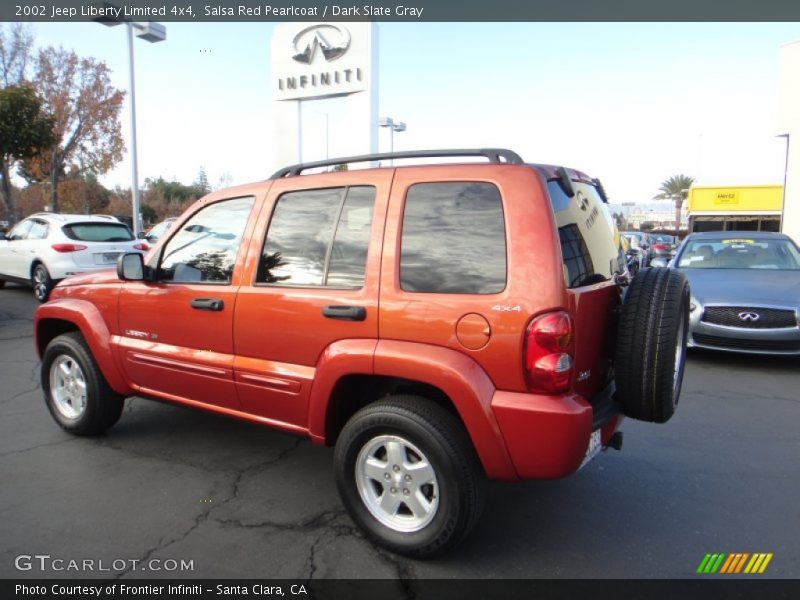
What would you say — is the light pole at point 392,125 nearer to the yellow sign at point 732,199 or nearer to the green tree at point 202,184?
the yellow sign at point 732,199

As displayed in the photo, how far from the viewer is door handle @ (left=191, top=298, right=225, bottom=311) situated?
339cm

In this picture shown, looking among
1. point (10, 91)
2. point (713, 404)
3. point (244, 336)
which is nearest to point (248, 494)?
point (244, 336)

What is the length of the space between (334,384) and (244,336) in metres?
0.72

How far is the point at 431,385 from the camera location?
2.74 metres

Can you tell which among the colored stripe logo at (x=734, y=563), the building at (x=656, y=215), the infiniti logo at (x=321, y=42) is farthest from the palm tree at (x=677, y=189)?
the colored stripe logo at (x=734, y=563)

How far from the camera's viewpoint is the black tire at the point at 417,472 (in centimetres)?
259

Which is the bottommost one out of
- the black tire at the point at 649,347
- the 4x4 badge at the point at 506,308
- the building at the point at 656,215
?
the black tire at the point at 649,347

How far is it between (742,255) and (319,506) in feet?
22.6

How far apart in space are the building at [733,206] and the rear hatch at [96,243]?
23197mm

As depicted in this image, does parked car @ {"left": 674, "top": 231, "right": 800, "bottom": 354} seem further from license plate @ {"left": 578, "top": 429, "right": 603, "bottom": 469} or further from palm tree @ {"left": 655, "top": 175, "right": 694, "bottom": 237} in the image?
palm tree @ {"left": 655, "top": 175, "right": 694, "bottom": 237}

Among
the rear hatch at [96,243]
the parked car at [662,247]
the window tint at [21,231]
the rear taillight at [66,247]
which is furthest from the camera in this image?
the parked car at [662,247]

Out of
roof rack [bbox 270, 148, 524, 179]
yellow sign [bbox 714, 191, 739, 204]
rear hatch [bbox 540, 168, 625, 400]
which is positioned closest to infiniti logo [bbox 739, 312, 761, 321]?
rear hatch [bbox 540, 168, 625, 400]
